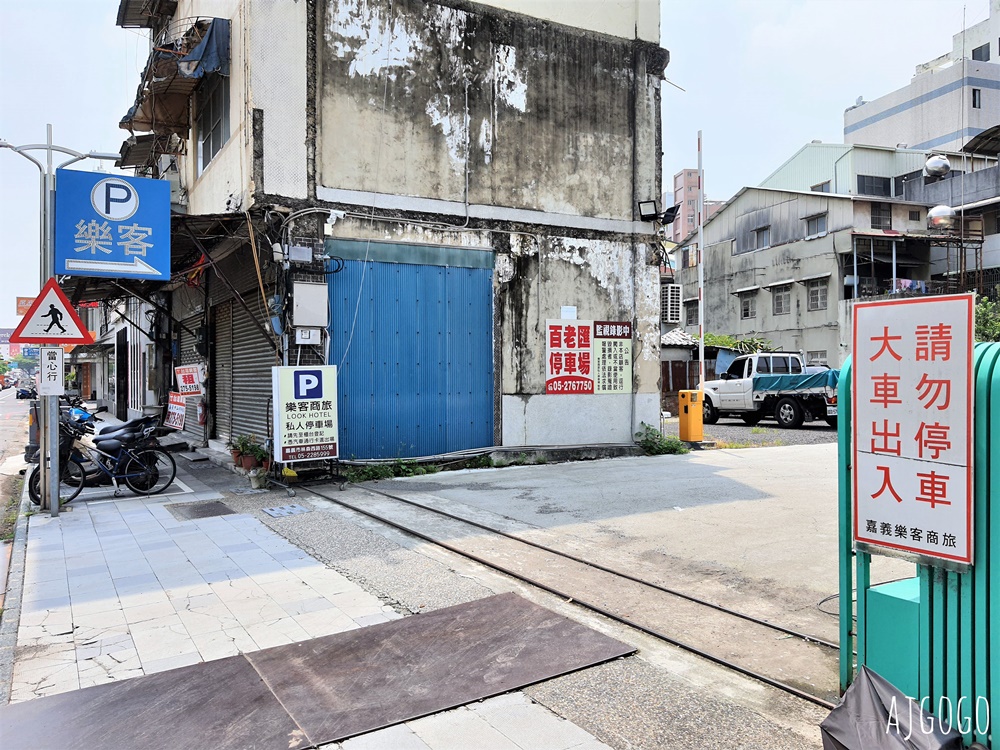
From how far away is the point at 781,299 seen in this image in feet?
102

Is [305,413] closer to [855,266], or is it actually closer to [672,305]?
[672,305]

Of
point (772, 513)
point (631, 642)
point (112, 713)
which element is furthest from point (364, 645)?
point (772, 513)

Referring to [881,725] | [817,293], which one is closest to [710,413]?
[817,293]

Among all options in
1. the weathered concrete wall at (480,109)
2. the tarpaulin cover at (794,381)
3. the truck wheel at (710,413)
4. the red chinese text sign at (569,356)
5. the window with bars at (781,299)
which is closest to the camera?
the weathered concrete wall at (480,109)

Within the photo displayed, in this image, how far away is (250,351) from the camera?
1266 cm

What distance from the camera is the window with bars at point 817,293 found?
2881cm

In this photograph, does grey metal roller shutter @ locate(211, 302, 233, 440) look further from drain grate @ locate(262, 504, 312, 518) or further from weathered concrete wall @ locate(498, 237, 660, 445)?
weathered concrete wall @ locate(498, 237, 660, 445)

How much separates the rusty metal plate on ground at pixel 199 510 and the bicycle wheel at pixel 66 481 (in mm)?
1333

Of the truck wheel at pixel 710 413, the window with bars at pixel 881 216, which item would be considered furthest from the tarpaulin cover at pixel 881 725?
the window with bars at pixel 881 216

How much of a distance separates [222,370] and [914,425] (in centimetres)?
1368

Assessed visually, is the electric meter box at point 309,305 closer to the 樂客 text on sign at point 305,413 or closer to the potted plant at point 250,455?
the 樂客 text on sign at point 305,413

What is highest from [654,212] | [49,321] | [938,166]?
[938,166]

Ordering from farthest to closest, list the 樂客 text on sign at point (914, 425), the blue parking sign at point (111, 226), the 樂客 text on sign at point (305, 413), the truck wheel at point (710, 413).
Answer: the truck wheel at point (710, 413), the 樂客 text on sign at point (305, 413), the blue parking sign at point (111, 226), the 樂客 text on sign at point (914, 425)

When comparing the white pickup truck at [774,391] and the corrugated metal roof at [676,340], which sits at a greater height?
the corrugated metal roof at [676,340]
